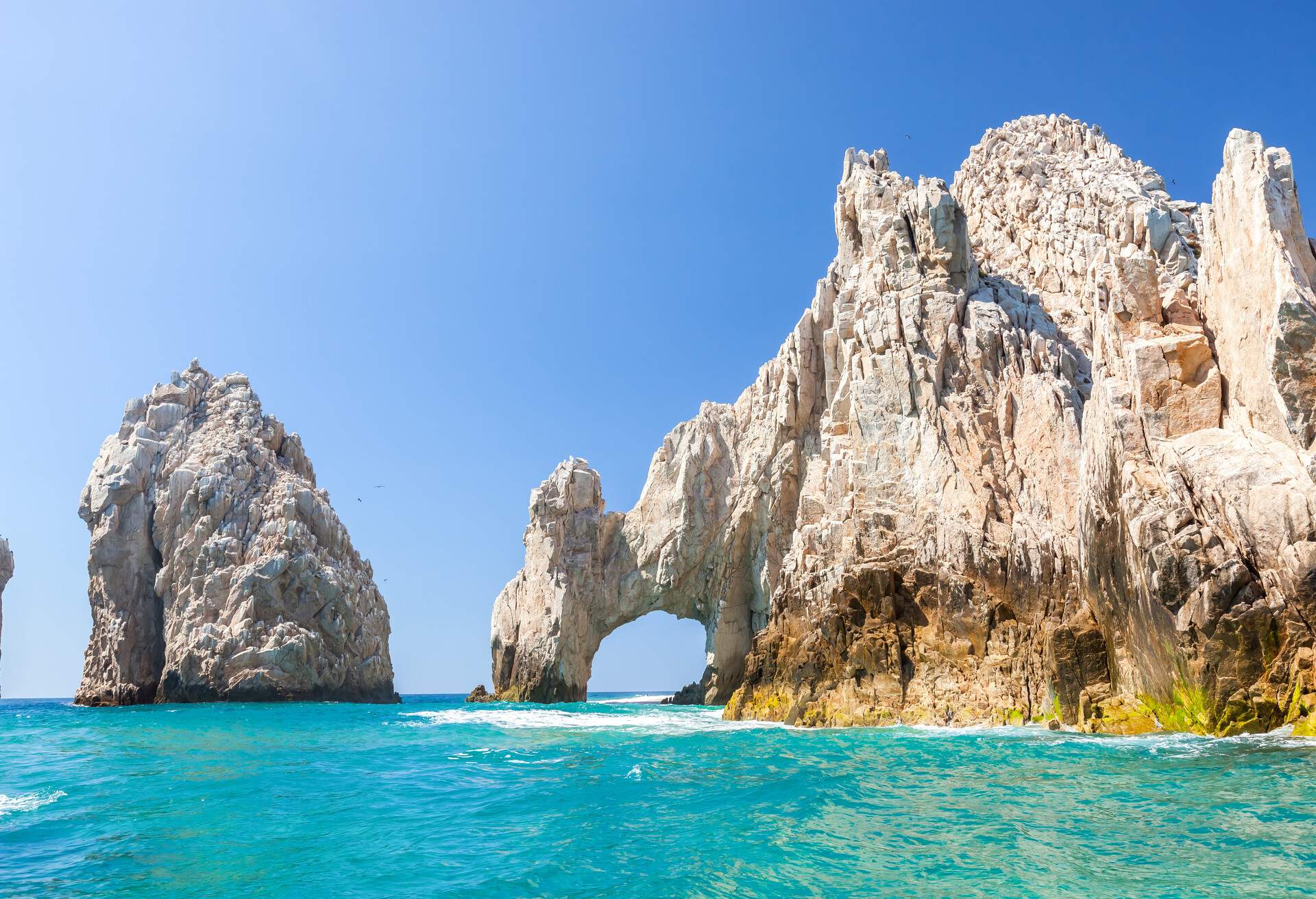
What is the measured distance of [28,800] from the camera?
1527 cm

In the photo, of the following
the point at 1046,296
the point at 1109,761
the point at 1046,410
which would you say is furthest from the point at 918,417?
the point at 1109,761

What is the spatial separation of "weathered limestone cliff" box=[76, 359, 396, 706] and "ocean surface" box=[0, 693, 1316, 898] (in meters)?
38.3

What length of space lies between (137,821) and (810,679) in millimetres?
22587

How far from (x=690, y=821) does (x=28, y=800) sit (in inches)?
503

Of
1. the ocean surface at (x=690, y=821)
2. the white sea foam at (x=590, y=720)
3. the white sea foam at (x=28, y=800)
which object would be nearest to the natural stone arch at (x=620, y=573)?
the white sea foam at (x=590, y=720)

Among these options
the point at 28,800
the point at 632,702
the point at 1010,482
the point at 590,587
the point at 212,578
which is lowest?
the point at 632,702

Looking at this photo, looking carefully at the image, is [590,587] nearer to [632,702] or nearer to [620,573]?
[620,573]

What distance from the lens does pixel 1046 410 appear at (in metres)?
29.9

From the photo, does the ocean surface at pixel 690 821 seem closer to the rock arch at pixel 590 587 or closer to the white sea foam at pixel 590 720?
the white sea foam at pixel 590 720

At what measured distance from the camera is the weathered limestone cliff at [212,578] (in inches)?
2271

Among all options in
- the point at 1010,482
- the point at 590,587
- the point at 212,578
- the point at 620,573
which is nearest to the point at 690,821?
the point at 1010,482

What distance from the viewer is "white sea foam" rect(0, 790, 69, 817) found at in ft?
47.0

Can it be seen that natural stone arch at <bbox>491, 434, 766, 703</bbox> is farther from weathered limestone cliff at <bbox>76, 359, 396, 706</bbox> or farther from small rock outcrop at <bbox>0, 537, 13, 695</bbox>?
small rock outcrop at <bbox>0, 537, 13, 695</bbox>

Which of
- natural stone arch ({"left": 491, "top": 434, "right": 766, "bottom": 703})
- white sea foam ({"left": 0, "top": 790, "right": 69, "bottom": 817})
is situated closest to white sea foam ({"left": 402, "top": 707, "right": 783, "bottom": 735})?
natural stone arch ({"left": 491, "top": 434, "right": 766, "bottom": 703})
